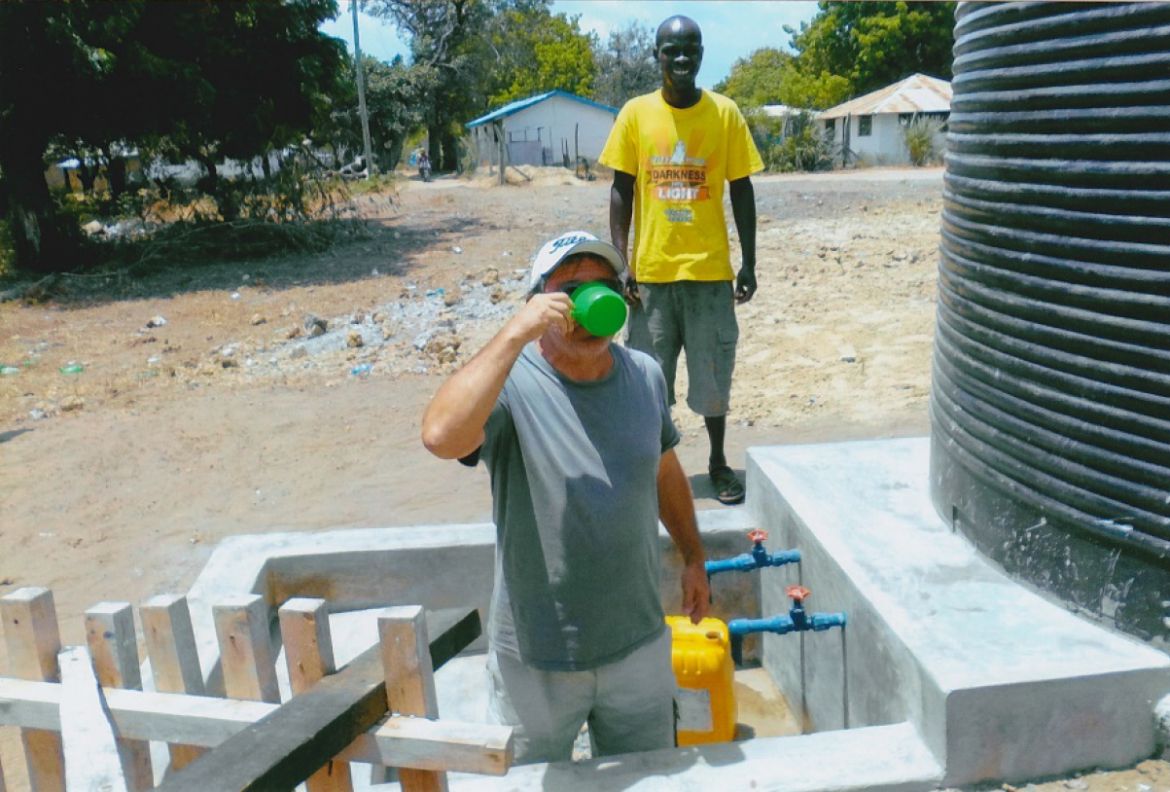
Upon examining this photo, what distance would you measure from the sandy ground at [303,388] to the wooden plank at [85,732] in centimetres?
194

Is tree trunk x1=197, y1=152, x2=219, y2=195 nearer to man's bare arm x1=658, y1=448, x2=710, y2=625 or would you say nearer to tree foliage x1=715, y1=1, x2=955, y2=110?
man's bare arm x1=658, y1=448, x2=710, y2=625

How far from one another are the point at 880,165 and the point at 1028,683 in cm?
3413

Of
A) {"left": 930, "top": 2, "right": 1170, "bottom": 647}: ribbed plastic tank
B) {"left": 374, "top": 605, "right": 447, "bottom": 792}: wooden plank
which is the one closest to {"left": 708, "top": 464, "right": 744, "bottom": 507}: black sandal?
{"left": 930, "top": 2, "right": 1170, "bottom": 647}: ribbed plastic tank

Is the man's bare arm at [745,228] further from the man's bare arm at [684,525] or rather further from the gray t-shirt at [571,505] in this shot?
the gray t-shirt at [571,505]

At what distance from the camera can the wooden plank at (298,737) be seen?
1.58m

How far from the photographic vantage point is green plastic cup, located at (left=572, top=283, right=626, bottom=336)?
2139mm

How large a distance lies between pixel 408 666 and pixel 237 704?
1.09 ft

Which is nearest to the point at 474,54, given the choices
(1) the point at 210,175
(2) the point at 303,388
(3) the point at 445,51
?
(3) the point at 445,51

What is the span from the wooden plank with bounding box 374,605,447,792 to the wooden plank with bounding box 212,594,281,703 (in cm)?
24

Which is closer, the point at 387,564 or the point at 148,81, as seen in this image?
the point at 387,564

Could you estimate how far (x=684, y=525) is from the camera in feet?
8.85

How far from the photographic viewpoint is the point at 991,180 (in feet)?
9.58

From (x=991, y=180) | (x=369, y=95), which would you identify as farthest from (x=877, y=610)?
(x=369, y=95)

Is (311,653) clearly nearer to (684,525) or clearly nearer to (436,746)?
(436,746)
